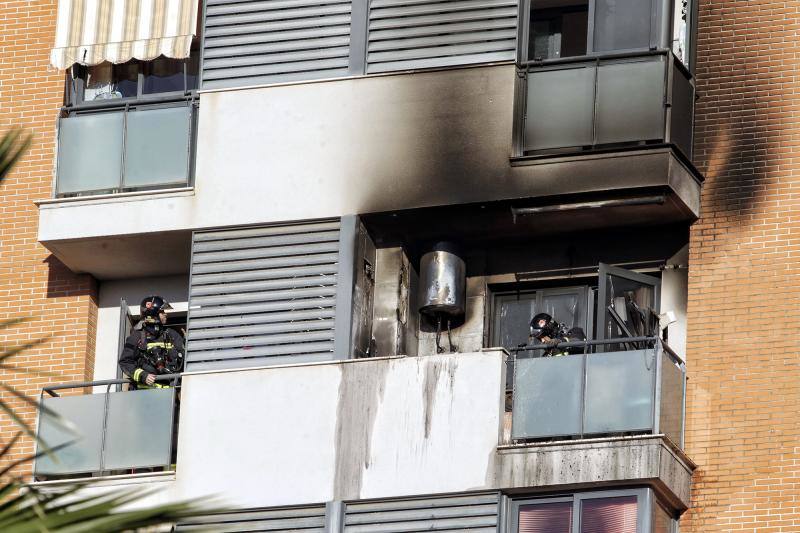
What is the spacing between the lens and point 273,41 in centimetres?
2062

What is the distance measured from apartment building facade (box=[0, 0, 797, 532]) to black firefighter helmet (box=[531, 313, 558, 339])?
1.36 ft

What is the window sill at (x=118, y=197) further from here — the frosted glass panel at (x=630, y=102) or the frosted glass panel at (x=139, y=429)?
the frosted glass panel at (x=630, y=102)

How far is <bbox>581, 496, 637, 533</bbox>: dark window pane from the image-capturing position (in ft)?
57.8

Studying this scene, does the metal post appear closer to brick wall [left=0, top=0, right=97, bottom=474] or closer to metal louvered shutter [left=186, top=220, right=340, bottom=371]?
metal louvered shutter [left=186, top=220, right=340, bottom=371]

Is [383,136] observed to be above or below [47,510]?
above

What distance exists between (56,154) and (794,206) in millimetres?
8207

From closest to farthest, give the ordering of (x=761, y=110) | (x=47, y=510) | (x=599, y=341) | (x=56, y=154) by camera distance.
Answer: (x=47, y=510), (x=599, y=341), (x=761, y=110), (x=56, y=154)

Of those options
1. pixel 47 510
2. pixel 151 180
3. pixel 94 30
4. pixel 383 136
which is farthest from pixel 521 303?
pixel 47 510

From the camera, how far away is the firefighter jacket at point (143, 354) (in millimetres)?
20062

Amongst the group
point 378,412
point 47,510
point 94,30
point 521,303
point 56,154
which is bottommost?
point 47,510

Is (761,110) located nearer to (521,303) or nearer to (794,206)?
(794,206)

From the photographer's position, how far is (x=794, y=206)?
752 inches

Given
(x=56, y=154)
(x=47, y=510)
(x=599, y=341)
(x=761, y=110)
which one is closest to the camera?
(x=47, y=510)

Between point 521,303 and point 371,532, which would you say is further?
point 521,303
